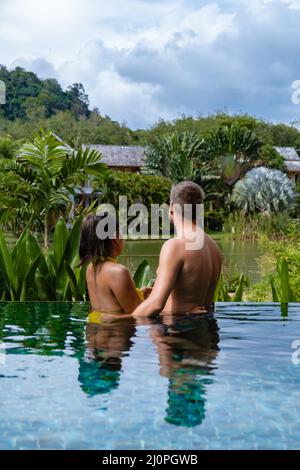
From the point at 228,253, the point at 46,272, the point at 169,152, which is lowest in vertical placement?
the point at 228,253

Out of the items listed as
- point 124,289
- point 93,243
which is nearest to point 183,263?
point 124,289

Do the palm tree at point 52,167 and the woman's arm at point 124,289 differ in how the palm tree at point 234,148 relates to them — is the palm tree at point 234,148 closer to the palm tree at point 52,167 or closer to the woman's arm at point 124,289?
the palm tree at point 52,167

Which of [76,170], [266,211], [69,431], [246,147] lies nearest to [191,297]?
[69,431]

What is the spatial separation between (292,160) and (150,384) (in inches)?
2138

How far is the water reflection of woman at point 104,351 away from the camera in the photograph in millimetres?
4041

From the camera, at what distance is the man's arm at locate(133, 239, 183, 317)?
15.6 feet

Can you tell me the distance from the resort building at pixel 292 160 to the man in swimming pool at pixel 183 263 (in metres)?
51.1

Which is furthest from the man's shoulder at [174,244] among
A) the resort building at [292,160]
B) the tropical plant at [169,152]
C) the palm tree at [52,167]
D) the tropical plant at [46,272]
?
the resort building at [292,160]

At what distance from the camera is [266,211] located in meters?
34.0

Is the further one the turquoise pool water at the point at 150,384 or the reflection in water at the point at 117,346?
the reflection in water at the point at 117,346

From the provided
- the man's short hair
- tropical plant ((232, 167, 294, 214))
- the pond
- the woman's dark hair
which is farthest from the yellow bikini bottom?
tropical plant ((232, 167, 294, 214))

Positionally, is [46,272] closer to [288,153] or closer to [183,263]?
[183,263]

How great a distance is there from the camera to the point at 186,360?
4391 mm
